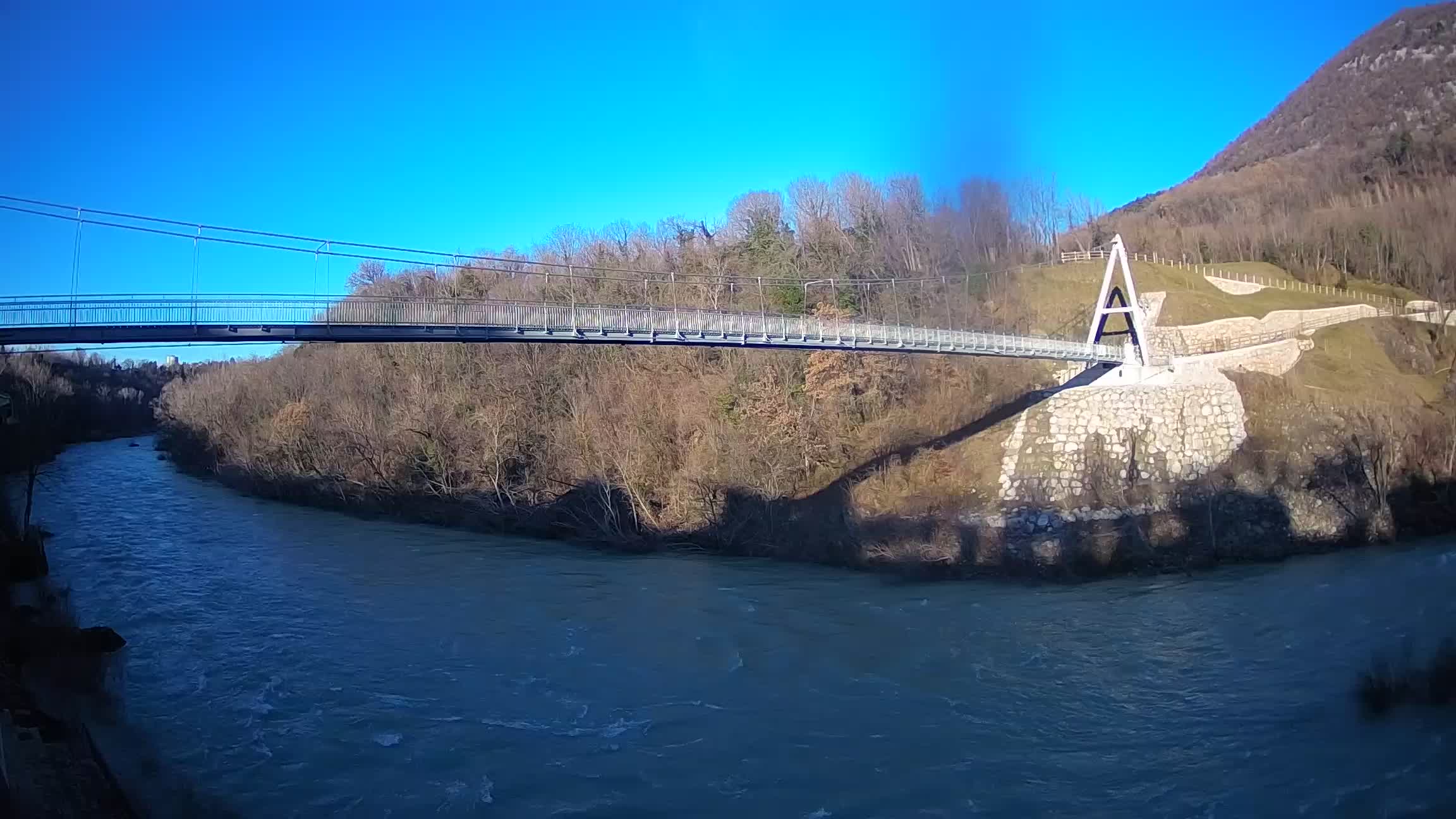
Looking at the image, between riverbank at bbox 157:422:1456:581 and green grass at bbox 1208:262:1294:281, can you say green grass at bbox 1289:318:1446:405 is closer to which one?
riverbank at bbox 157:422:1456:581

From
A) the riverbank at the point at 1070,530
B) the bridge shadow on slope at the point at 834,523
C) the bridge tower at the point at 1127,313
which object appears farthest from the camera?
the bridge tower at the point at 1127,313

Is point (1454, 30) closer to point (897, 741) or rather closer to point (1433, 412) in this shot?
point (1433, 412)

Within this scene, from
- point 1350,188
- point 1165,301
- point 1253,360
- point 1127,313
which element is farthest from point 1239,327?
point 1350,188

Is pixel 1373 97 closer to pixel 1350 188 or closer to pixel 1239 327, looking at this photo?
pixel 1350 188

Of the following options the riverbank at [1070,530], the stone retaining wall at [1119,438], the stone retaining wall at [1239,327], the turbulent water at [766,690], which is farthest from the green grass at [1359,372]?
the turbulent water at [766,690]

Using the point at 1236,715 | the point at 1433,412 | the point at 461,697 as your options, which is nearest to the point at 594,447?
the point at 461,697

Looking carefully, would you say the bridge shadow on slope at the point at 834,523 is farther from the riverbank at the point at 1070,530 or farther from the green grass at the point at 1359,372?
the green grass at the point at 1359,372

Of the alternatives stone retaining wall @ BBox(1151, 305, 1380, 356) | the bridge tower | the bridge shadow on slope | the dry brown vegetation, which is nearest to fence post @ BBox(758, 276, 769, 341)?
the dry brown vegetation
